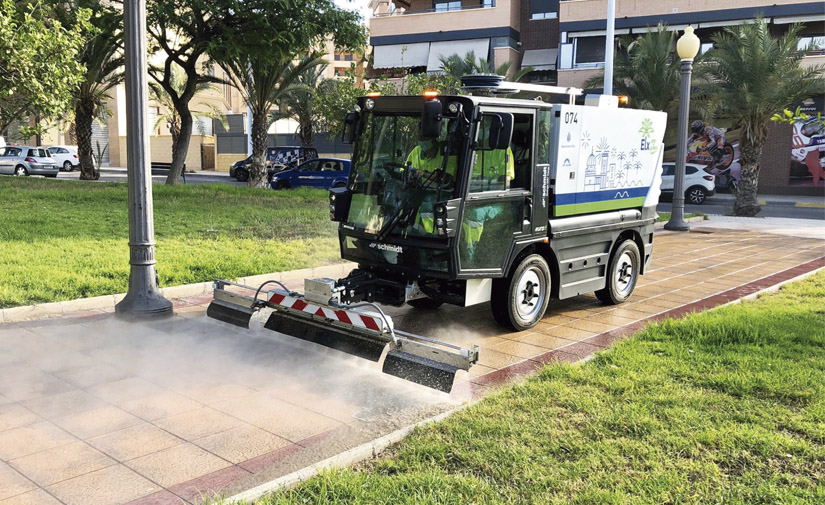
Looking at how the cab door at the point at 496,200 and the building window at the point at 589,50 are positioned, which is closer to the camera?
the cab door at the point at 496,200

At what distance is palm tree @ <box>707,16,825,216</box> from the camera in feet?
65.6

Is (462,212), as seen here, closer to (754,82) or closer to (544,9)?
(754,82)

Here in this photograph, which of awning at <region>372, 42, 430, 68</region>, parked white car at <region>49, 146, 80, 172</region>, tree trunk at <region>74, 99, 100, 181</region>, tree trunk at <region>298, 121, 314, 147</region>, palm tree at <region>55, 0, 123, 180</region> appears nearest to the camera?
palm tree at <region>55, 0, 123, 180</region>

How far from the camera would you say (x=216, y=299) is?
7.02 meters

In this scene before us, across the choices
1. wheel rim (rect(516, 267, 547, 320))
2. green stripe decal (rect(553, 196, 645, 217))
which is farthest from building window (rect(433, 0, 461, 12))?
wheel rim (rect(516, 267, 547, 320))

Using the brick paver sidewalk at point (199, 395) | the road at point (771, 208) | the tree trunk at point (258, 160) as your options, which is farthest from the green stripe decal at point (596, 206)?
the tree trunk at point (258, 160)

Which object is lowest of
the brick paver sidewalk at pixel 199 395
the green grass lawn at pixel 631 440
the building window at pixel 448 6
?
the brick paver sidewalk at pixel 199 395

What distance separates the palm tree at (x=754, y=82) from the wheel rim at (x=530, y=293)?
625 inches

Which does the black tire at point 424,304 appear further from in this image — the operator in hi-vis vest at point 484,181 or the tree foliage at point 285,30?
the tree foliage at point 285,30

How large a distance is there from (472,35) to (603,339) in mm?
32662

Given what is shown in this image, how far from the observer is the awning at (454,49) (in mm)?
36594

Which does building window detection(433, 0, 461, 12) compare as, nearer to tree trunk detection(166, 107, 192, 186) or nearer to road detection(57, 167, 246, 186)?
road detection(57, 167, 246, 186)

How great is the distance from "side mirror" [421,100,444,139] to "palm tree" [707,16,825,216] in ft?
56.3

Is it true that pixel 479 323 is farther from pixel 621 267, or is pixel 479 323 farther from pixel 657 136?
pixel 657 136
